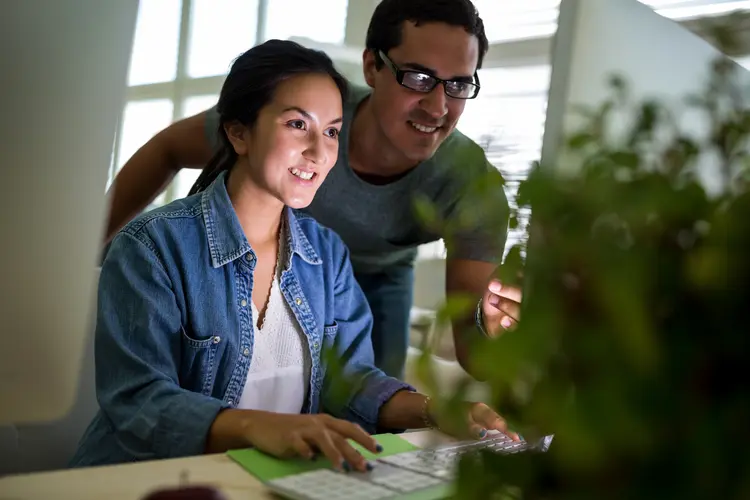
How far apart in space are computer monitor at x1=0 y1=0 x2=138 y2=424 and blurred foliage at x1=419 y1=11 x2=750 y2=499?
24 cm

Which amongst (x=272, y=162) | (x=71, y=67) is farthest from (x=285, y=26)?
(x=71, y=67)

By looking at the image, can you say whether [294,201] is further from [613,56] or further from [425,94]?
[613,56]

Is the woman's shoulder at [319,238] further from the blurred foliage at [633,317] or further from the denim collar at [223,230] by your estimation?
the blurred foliage at [633,317]

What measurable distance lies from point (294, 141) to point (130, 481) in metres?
0.74

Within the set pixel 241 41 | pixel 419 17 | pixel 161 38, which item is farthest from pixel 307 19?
pixel 419 17

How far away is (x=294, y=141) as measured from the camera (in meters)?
1.36

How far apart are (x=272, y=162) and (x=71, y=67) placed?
84 cm

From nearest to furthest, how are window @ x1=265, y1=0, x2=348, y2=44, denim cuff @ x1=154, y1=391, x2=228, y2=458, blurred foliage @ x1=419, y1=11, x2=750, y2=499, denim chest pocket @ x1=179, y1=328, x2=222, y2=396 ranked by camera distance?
blurred foliage @ x1=419, y1=11, x2=750, y2=499, denim cuff @ x1=154, y1=391, x2=228, y2=458, denim chest pocket @ x1=179, y1=328, x2=222, y2=396, window @ x1=265, y1=0, x2=348, y2=44

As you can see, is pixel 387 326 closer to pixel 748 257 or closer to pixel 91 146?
pixel 91 146

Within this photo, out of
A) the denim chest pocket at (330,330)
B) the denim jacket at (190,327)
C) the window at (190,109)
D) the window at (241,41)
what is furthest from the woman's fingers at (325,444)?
the window at (190,109)

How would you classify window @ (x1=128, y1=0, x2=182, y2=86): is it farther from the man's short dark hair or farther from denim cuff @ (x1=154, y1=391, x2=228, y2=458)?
denim cuff @ (x1=154, y1=391, x2=228, y2=458)

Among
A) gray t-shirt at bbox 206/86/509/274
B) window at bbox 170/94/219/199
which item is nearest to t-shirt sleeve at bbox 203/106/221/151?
gray t-shirt at bbox 206/86/509/274

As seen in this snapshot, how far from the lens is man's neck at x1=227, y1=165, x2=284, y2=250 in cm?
133

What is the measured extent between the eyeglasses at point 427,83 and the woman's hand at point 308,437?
0.90 metres
